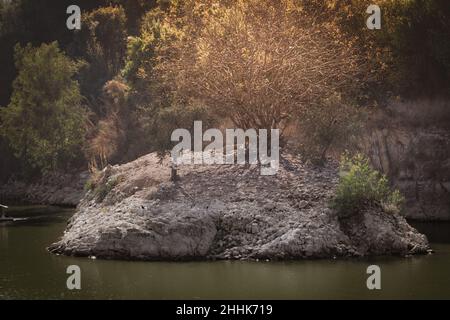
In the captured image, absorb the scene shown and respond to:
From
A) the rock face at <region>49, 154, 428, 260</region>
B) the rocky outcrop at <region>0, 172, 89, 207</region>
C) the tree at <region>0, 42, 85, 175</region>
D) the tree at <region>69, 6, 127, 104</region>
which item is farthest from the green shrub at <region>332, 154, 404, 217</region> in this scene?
the tree at <region>69, 6, 127, 104</region>

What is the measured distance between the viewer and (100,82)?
78.2 metres

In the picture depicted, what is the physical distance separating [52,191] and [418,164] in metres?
28.0

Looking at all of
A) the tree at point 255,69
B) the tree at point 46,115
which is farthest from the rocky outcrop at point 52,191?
the tree at point 255,69

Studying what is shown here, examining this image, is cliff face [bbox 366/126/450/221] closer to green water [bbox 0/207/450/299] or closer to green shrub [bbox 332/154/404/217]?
green water [bbox 0/207/450/299]

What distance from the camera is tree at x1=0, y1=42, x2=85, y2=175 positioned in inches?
2613

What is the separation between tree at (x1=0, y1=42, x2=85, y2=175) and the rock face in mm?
30082

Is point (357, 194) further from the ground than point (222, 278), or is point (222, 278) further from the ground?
point (357, 194)

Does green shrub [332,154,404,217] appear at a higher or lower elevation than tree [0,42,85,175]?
lower

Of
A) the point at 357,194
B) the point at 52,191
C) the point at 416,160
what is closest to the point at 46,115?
the point at 52,191

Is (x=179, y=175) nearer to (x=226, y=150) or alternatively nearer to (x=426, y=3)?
(x=226, y=150)

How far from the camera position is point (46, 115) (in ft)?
221

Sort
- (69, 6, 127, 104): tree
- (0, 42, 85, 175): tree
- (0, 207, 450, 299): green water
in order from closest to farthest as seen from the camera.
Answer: (0, 207, 450, 299): green water < (0, 42, 85, 175): tree < (69, 6, 127, 104): tree

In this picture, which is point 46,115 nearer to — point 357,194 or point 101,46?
point 101,46

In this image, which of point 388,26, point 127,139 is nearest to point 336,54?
point 388,26
